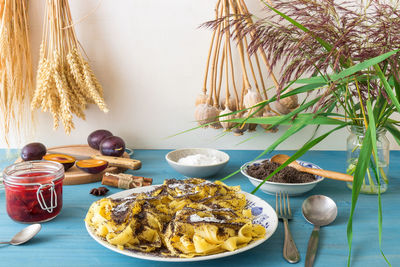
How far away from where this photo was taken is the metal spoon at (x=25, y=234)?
2.59ft

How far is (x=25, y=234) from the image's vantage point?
811 mm

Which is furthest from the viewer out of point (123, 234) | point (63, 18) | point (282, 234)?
point (63, 18)

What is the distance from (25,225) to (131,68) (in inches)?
29.8

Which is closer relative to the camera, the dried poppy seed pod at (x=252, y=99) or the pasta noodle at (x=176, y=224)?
the pasta noodle at (x=176, y=224)

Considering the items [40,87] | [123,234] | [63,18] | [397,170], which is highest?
[63,18]

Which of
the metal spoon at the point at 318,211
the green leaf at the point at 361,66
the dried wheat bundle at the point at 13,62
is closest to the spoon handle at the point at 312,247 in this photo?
the metal spoon at the point at 318,211

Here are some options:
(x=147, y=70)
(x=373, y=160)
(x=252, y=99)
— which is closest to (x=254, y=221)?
(x=373, y=160)

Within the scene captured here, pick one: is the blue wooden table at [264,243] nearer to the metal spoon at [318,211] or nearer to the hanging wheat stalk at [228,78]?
the metal spoon at [318,211]

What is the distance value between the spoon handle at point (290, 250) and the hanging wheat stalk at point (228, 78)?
1.80ft

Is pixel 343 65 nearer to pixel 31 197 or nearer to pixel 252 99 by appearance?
pixel 252 99

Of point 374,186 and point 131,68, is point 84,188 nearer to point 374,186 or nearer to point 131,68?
point 131,68

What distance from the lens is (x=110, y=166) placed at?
4.09 ft

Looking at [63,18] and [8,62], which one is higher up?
[63,18]

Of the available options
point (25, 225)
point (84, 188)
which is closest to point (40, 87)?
point (84, 188)
